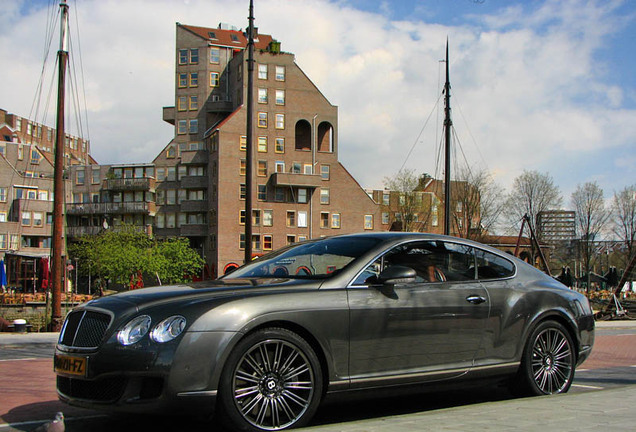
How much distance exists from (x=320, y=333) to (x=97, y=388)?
1.61 metres

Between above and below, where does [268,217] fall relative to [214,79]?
below

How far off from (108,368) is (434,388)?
2723 mm

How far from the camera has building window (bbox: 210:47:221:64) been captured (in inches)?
3428

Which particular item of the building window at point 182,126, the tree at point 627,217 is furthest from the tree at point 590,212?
the building window at point 182,126

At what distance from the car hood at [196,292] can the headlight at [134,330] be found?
117 millimetres

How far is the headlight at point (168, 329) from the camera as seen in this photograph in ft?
15.9

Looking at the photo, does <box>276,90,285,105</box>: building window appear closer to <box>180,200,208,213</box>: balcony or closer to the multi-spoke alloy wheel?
<box>180,200,208,213</box>: balcony

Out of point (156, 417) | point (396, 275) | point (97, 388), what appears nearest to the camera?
point (97, 388)

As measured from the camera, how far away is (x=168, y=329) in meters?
4.88

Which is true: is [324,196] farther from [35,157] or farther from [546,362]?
[546,362]

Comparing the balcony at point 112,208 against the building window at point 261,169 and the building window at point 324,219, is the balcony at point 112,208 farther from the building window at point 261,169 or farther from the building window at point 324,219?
the building window at point 324,219

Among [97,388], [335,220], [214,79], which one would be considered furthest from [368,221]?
[97,388]

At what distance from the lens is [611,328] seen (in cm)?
2428

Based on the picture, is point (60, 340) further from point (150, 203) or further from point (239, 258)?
point (150, 203)
